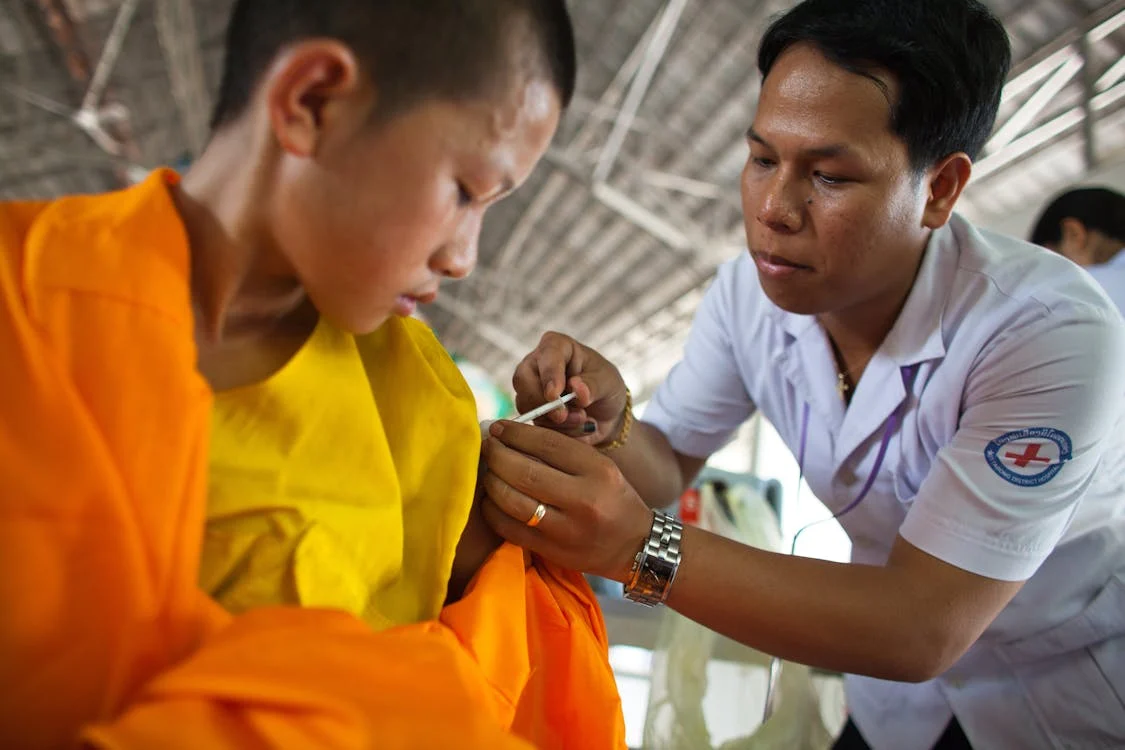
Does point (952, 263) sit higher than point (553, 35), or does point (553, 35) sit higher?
point (553, 35)

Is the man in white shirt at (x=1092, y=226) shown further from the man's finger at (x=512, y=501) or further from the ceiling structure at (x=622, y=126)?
the man's finger at (x=512, y=501)

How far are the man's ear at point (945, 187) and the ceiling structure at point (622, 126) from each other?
3104 millimetres

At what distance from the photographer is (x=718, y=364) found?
143 centimetres

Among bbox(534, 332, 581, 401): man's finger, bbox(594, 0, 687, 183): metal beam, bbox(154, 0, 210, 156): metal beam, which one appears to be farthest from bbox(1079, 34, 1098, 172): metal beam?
bbox(154, 0, 210, 156): metal beam

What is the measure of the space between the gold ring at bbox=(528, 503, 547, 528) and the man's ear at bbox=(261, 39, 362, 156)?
0.39 metres

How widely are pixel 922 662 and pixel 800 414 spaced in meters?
0.42

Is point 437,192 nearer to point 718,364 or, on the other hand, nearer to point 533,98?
point 533,98

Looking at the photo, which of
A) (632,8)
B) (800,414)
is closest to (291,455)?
(800,414)

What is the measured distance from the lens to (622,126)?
5719mm

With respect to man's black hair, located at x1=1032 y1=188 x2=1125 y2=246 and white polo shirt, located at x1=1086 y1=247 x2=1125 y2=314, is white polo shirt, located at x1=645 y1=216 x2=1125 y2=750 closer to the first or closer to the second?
white polo shirt, located at x1=1086 y1=247 x2=1125 y2=314

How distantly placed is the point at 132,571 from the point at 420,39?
41cm

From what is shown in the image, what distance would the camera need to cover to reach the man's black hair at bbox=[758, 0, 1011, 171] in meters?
1.03

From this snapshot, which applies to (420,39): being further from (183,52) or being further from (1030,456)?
(183,52)

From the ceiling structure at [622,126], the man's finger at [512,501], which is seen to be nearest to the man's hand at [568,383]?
the man's finger at [512,501]
